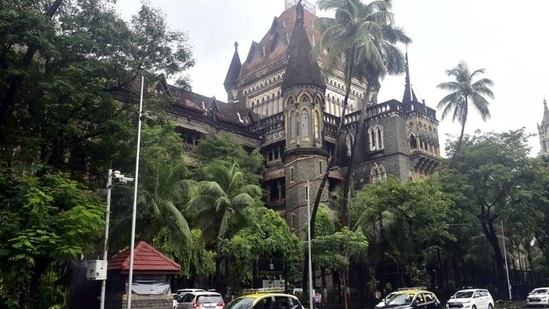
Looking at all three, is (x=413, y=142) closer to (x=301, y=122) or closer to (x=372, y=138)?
(x=372, y=138)

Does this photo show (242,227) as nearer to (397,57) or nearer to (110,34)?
(110,34)

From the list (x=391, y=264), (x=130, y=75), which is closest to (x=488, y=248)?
(x=391, y=264)

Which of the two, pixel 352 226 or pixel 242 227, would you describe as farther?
pixel 352 226

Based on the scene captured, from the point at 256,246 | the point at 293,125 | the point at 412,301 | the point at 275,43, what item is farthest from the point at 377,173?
the point at 412,301

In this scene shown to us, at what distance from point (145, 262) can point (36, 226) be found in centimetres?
356

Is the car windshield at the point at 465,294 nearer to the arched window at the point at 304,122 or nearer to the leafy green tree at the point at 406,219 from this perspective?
the leafy green tree at the point at 406,219

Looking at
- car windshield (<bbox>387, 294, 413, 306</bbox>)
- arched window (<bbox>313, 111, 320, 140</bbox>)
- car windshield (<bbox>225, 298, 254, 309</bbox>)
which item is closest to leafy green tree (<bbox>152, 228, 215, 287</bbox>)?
car windshield (<bbox>387, 294, 413, 306</bbox>)

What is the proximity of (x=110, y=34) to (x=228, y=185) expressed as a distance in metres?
13.6

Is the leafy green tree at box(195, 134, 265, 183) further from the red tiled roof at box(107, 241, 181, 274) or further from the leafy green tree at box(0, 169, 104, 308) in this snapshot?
the leafy green tree at box(0, 169, 104, 308)

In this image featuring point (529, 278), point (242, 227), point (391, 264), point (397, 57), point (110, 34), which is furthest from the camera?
point (529, 278)

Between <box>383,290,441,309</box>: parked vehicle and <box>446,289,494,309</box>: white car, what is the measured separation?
5.23m

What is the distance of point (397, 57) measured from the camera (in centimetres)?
3816

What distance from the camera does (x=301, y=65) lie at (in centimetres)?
4378

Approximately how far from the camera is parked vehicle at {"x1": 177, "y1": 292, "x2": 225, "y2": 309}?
2162 cm
